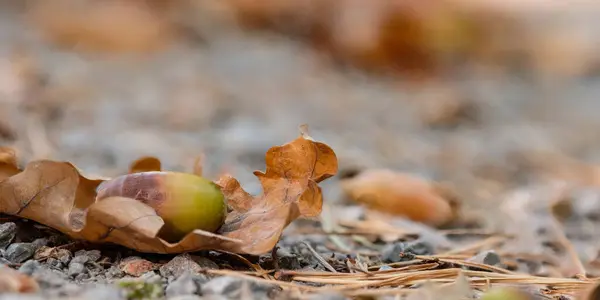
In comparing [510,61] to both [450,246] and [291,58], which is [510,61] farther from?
[450,246]

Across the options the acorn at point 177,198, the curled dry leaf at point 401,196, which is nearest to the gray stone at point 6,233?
the acorn at point 177,198

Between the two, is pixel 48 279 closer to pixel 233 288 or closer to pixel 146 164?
pixel 233 288

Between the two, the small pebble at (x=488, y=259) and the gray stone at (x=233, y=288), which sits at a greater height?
the small pebble at (x=488, y=259)

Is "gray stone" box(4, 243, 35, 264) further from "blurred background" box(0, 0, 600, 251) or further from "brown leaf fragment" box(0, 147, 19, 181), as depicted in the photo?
"blurred background" box(0, 0, 600, 251)

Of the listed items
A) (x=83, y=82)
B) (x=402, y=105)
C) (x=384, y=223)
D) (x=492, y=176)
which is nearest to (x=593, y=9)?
(x=402, y=105)

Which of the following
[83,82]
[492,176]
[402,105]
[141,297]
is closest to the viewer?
[141,297]

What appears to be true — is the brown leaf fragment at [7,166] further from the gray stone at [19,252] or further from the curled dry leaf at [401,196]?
the curled dry leaf at [401,196]
